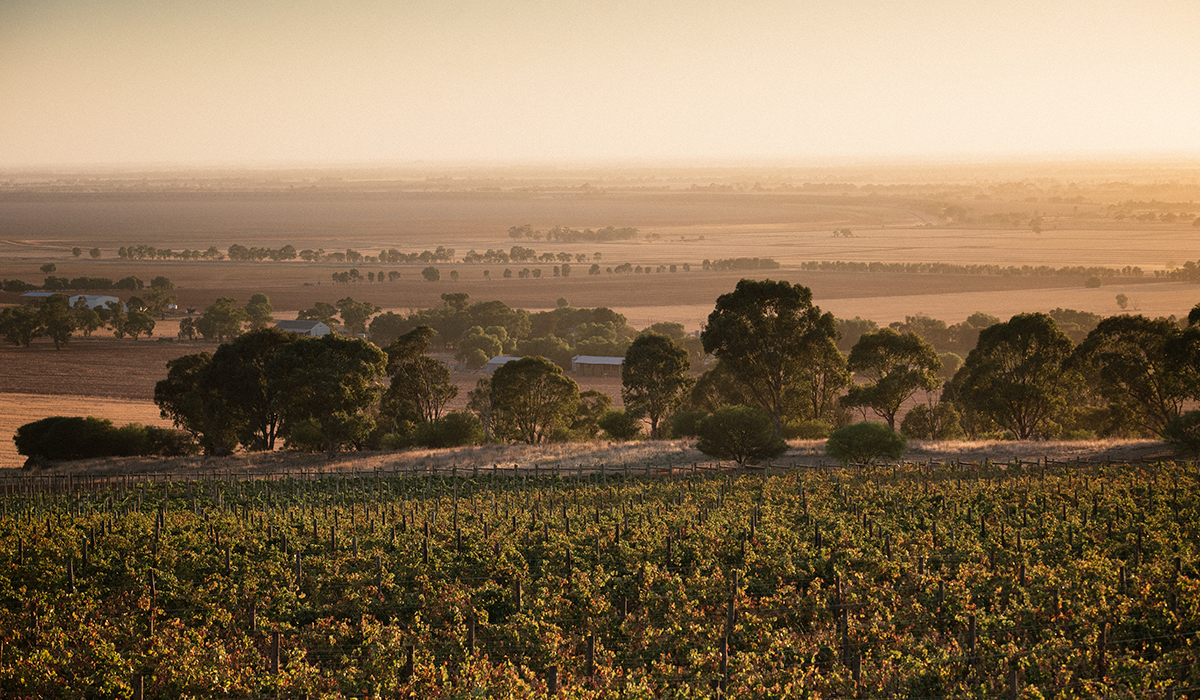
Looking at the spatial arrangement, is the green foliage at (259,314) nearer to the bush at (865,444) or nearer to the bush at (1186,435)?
the bush at (865,444)

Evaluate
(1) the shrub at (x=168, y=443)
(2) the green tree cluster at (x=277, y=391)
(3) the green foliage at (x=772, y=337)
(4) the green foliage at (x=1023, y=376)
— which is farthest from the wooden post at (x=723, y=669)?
(1) the shrub at (x=168, y=443)

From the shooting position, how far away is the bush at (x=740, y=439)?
41375 millimetres

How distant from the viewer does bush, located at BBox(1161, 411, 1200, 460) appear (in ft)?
122

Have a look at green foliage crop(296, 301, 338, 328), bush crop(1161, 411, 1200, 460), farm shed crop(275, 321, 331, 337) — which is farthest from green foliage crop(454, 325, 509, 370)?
bush crop(1161, 411, 1200, 460)

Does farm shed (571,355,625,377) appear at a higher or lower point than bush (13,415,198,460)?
lower

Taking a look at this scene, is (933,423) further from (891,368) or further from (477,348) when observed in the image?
(477,348)

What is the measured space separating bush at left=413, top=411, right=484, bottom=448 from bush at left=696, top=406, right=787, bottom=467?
13.8 metres

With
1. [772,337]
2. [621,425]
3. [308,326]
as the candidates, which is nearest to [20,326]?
[308,326]

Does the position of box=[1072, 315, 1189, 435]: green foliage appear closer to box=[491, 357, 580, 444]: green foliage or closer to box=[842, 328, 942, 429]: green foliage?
box=[842, 328, 942, 429]: green foliage

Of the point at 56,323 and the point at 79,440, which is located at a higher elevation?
the point at 79,440

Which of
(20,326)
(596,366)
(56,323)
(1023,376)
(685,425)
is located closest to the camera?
(1023,376)

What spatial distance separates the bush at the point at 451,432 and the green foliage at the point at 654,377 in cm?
932

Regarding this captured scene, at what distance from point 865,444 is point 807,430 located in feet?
37.2

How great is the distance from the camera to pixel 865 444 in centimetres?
3891
